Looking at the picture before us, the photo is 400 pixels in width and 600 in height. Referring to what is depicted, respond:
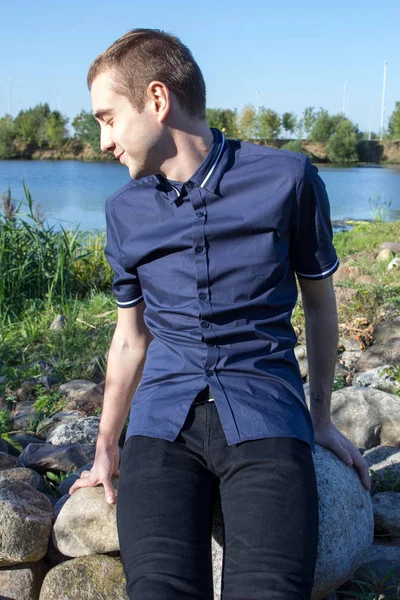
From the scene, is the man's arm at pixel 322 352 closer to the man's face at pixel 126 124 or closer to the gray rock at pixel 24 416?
the man's face at pixel 126 124

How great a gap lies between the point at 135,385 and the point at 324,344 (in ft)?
2.22

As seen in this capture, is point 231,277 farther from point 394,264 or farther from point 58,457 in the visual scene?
point 394,264

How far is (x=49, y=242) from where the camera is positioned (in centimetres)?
727

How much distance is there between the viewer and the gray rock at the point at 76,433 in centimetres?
377

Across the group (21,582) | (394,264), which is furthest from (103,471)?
(394,264)

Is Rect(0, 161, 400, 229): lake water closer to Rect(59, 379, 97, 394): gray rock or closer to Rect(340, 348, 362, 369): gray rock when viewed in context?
Rect(59, 379, 97, 394): gray rock

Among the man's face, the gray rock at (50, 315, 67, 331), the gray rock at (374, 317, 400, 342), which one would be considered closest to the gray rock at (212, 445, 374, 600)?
the man's face

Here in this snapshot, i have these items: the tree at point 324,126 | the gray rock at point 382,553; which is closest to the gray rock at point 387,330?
the gray rock at point 382,553

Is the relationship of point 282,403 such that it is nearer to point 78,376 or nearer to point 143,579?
point 143,579

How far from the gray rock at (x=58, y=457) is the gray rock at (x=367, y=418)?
1301mm

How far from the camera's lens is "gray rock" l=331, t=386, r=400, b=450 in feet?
11.9

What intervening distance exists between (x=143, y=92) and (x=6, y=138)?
66639 mm

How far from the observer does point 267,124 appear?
262 ft

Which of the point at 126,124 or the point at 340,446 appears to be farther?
the point at 340,446
